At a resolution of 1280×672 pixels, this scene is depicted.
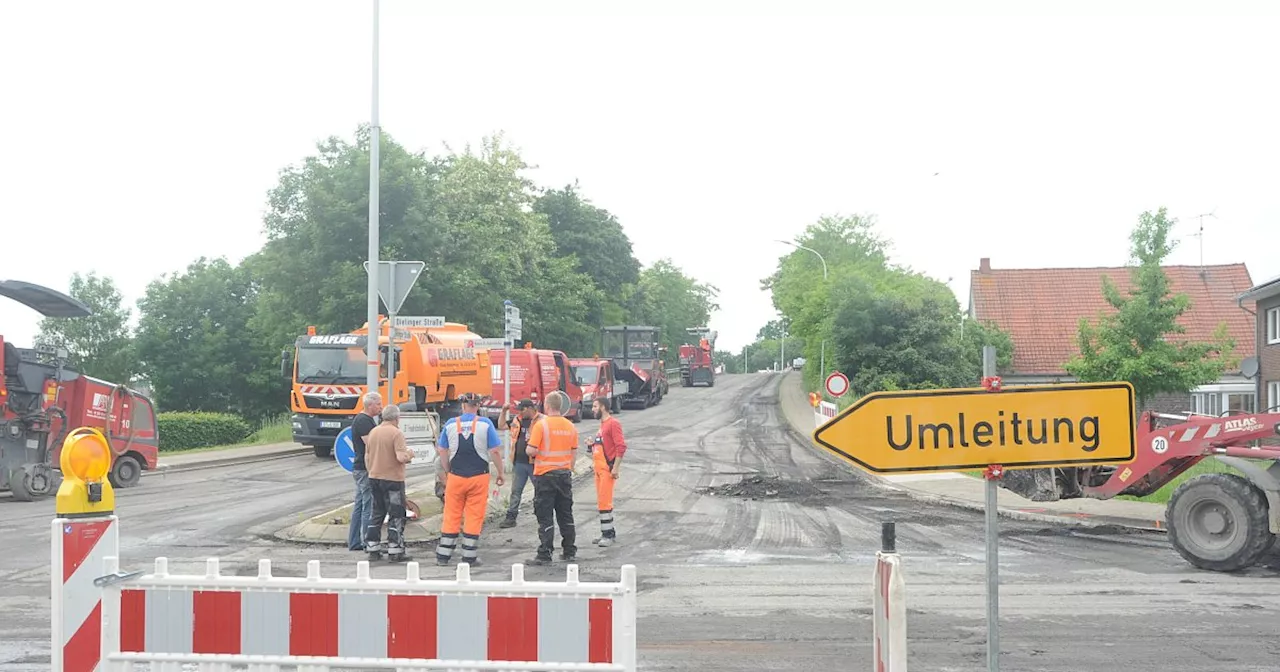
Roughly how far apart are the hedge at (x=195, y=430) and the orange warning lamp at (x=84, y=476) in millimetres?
30774

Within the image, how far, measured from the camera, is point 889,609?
436cm

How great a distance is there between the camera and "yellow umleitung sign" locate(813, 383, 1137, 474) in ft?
14.5

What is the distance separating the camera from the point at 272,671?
465 cm

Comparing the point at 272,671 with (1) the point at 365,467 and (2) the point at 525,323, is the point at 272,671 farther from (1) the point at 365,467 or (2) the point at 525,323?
(2) the point at 525,323

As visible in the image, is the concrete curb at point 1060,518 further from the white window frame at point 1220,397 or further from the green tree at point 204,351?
the green tree at point 204,351

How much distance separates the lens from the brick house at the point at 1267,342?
32.8 metres

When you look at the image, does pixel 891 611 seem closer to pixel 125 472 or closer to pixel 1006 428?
pixel 1006 428

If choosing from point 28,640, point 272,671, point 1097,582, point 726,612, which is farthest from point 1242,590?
point 28,640

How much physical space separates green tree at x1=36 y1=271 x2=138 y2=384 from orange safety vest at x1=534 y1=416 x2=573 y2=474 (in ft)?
222

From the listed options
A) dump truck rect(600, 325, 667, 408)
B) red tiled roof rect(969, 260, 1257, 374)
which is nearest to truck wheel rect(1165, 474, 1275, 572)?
red tiled roof rect(969, 260, 1257, 374)

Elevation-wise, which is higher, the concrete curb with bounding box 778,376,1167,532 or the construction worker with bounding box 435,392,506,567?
the construction worker with bounding box 435,392,506,567

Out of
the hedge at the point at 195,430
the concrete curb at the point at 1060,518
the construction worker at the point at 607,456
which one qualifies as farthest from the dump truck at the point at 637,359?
the construction worker at the point at 607,456

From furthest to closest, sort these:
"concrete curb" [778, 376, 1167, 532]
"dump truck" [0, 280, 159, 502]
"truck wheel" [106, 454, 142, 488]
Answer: "truck wheel" [106, 454, 142, 488]
"dump truck" [0, 280, 159, 502]
"concrete curb" [778, 376, 1167, 532]

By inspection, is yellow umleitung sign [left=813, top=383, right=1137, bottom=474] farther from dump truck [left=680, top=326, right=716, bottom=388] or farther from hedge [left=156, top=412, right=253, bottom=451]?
dump truck [left=680, top=326, right=716, bottom=388]
